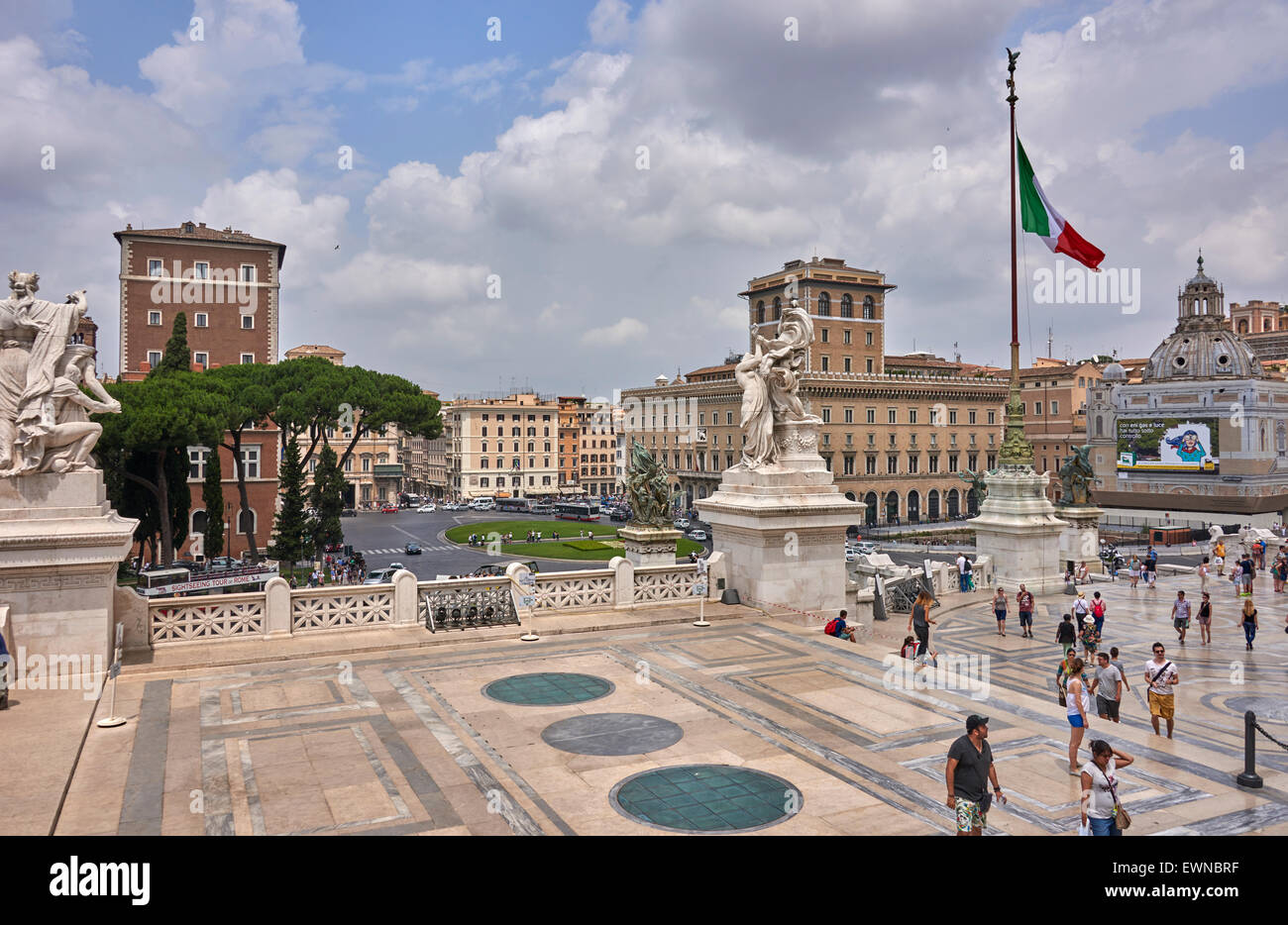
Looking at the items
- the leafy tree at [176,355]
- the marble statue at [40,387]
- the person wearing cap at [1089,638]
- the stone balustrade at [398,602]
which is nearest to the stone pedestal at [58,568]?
the marble statue at [40,387]

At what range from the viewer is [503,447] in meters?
124

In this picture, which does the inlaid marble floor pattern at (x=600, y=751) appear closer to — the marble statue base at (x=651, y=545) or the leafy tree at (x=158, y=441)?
the marble statue base at (x=651, y=545)

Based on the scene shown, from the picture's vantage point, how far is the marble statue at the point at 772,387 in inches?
686

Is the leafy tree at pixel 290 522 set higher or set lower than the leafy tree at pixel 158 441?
lower

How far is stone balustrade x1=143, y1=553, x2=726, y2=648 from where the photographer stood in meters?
14.2

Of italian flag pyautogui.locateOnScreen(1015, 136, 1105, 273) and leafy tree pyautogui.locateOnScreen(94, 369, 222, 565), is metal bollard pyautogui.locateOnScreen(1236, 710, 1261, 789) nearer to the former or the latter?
italian flag pyautogui.locateOnScreen(1015, 136, 1105, 273)

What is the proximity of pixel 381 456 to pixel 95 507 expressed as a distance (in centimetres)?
12362

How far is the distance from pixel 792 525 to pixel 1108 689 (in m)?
6.26

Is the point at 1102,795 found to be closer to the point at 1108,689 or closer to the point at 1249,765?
the point at 1249,765

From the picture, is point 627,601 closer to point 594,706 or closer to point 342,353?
point 594,706

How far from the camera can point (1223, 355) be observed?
82688 mm

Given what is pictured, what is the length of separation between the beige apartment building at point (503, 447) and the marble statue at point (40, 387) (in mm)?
109609

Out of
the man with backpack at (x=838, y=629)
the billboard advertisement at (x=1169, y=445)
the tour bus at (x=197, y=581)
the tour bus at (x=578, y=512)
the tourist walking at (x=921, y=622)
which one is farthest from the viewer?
the tour bus at (x=578, y=512)
